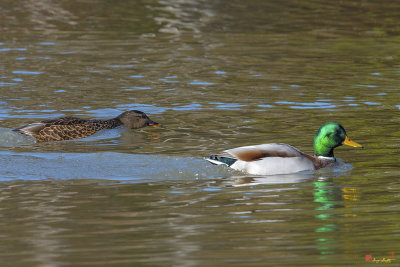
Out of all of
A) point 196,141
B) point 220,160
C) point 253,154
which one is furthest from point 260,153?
point 196,141

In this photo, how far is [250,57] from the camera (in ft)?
79.6

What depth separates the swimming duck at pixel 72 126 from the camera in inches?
548

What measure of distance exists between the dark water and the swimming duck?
21cm

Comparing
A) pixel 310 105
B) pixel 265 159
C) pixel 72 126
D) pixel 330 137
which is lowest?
pixel 265 159

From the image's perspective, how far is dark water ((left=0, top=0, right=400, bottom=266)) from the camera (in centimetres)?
754

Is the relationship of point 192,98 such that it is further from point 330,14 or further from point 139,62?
point 330,14

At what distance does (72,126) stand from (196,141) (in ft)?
6.98

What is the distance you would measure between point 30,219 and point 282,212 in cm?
249

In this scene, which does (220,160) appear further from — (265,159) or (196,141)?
(196,141)

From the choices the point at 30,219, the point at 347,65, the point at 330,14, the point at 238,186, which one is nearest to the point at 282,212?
the point at 238,186

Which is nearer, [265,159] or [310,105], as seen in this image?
[265,159]

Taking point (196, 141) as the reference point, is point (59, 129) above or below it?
above

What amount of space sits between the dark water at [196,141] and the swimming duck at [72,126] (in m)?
0.21

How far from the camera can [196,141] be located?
44.5ft
